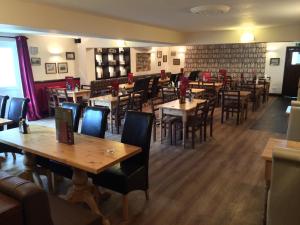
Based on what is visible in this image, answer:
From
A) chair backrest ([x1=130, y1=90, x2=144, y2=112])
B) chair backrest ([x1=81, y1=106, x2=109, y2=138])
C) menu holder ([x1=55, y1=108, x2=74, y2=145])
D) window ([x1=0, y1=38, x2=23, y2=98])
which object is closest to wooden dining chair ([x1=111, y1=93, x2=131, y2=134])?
chair backrest ([x1=130, y1=90, x2=144, y2=112])

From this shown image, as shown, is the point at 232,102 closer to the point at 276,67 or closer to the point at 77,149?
the point at 77,149

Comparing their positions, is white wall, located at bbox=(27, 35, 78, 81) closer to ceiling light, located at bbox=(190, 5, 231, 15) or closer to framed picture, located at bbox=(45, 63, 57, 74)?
framed picture, located at bbox=(45, 63, 57, 74)

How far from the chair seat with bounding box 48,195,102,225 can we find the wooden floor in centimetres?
72

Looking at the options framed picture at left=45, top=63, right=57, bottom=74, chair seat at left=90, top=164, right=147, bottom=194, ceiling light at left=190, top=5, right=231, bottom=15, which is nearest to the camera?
chair seat at left=90, top=164, right=147, bottom=194

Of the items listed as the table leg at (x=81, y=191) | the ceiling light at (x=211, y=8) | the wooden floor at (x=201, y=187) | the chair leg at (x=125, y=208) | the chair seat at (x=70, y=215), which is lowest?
the wooden floor at (x=201, y=187)

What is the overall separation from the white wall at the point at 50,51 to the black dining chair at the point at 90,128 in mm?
4612

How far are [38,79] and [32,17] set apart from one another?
397 cm

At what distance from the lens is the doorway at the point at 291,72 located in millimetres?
9758

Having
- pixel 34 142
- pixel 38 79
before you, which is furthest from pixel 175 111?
pixel 38 79

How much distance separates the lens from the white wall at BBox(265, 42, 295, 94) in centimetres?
998

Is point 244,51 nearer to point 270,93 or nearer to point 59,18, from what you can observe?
point 270,93

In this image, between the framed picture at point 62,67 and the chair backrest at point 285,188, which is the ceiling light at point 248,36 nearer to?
the framed picture at point 62,67

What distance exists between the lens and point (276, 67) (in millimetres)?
10195

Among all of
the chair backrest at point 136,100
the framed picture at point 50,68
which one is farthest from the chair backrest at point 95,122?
the framed picture at point 50,68
